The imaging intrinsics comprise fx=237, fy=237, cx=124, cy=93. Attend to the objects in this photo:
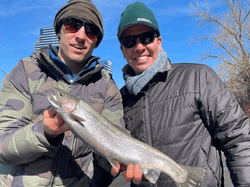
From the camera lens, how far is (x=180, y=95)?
358 cm

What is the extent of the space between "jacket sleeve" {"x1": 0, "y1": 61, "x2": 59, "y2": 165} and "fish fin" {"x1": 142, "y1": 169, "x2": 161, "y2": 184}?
133 centimetres

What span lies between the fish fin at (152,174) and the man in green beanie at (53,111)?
57 centimetres

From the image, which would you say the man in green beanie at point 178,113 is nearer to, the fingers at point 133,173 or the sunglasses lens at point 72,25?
the fingers at point 133,173

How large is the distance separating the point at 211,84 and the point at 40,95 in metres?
2.43

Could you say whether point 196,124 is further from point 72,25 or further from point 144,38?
point 72,25

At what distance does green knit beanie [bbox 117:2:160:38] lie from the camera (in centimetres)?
378

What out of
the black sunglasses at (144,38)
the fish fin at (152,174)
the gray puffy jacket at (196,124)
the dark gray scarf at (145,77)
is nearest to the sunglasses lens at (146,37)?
the black sunglasses at (144,38)

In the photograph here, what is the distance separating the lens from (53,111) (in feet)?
9.46

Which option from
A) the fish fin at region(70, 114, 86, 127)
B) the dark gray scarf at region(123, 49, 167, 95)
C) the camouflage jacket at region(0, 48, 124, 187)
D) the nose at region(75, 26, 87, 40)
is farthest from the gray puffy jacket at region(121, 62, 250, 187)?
the nose at region(75, 26, 87, 40)

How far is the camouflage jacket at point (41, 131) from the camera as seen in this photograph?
2.80m

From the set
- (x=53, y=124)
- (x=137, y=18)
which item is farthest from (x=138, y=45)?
(x=53, y=124)

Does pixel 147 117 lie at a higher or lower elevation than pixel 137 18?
lower

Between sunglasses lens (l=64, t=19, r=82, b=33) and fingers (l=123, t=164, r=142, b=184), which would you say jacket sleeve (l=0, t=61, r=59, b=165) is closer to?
sunglasses lens (l=64, t=19, r=82, b=33)

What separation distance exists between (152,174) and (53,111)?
160 cm
